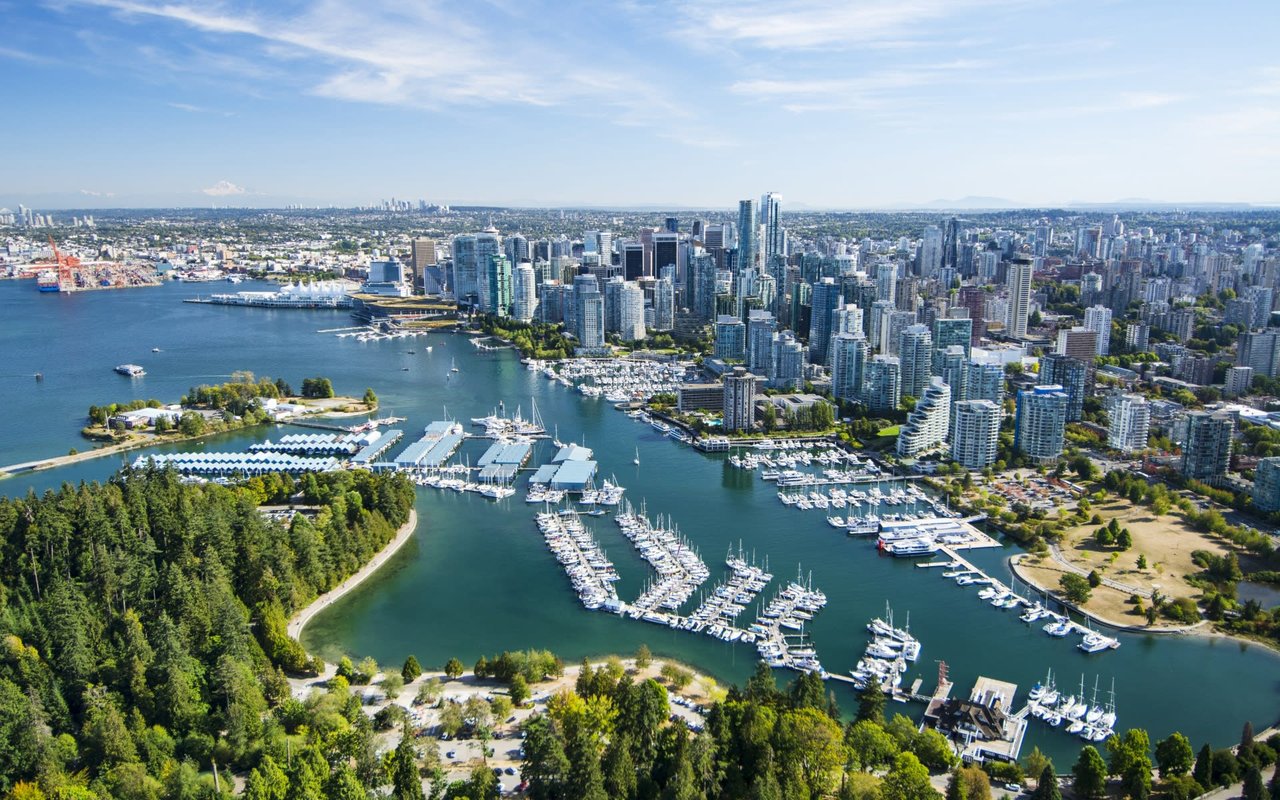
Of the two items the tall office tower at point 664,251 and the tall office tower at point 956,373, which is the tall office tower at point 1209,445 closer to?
the tall office tower at point 956,373

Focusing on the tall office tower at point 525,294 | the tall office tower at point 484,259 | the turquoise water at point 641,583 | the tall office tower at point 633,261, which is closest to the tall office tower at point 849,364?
the turquoise water at point 641,583

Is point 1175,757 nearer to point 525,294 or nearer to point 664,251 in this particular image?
point 525,294

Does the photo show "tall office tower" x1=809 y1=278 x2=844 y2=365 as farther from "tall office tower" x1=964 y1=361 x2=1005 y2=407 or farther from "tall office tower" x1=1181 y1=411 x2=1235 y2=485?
"tall office tower" x1=1181 y1=411 x2=1235 y2=485

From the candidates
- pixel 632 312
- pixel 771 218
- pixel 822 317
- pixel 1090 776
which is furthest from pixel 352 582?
pixel 771 218

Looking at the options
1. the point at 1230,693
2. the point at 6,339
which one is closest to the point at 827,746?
the point at 1230,693

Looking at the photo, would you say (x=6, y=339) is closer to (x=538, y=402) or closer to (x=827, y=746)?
(x=538, y=402)
